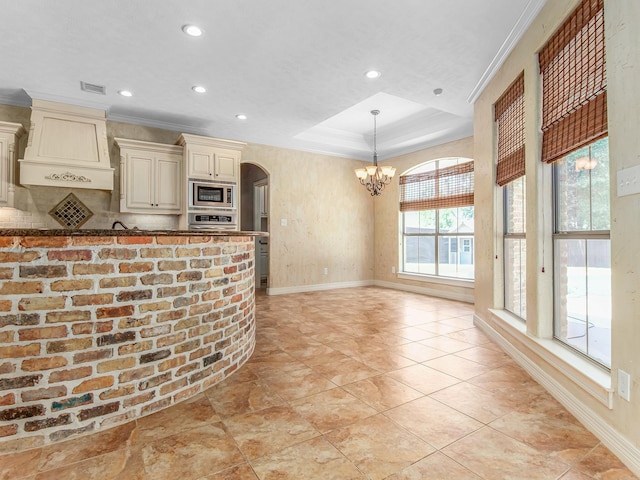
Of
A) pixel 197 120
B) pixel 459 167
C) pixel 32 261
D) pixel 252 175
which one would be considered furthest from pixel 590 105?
pixel 252 175

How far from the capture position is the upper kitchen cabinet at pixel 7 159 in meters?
3.87

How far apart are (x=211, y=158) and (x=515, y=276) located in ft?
13.4

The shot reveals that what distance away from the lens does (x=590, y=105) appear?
193 centimetres

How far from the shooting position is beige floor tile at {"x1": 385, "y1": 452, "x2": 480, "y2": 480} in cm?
147

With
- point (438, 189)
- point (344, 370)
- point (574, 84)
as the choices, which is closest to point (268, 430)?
point (344, 370)

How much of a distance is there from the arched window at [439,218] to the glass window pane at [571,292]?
3.22m

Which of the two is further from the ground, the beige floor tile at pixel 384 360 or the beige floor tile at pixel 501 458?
the beige floor tile at pixel 384 360

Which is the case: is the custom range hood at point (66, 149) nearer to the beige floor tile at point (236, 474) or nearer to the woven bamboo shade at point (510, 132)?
the beige floor tile at point (236, 474)

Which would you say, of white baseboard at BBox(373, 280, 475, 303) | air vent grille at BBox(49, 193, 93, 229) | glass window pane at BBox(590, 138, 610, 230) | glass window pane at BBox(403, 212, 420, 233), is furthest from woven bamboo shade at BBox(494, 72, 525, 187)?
air vent grille at BBox(49, 193, 93, 229)

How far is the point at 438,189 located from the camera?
601cm

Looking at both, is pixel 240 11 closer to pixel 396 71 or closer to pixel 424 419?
Answer: pixel 396 71

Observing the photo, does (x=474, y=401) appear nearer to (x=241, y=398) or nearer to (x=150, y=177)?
(x=241, y=398)

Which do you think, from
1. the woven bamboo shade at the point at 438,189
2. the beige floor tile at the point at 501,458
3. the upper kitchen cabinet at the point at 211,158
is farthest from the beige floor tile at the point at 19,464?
the woven bamboo shade at the point at 438,189

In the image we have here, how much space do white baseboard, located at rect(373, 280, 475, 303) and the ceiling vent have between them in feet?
17.9
